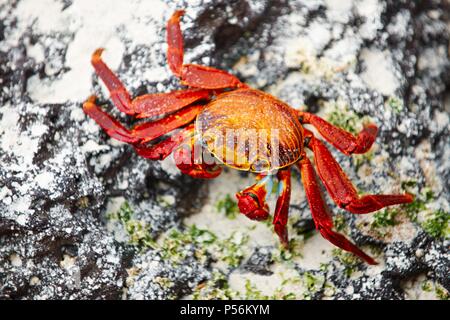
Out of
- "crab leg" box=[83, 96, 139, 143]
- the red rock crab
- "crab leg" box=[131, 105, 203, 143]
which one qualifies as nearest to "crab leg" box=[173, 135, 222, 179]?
the red rock crab

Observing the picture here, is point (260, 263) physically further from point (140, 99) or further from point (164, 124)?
point (140, 99)

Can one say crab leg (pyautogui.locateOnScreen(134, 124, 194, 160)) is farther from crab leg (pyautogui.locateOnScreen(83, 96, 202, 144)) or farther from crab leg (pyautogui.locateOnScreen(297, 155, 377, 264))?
crab leg (pyautogui.locateOnScreen(297, 155, 377, 264))

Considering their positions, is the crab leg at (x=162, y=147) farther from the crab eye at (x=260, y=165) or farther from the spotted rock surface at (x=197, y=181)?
the crab eye at (x=260, y=165)

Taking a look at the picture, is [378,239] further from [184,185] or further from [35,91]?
[35,91]

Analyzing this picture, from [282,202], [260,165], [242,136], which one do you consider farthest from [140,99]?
[282,202]

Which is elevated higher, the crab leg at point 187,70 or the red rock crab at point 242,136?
the crab leg at point 187,70

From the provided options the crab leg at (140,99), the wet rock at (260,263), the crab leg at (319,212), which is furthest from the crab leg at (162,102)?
the wet rock at (260,263)

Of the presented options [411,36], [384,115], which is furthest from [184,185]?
[411,36]

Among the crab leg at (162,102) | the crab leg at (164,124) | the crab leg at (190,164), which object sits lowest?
the crab leg at (190,164)
